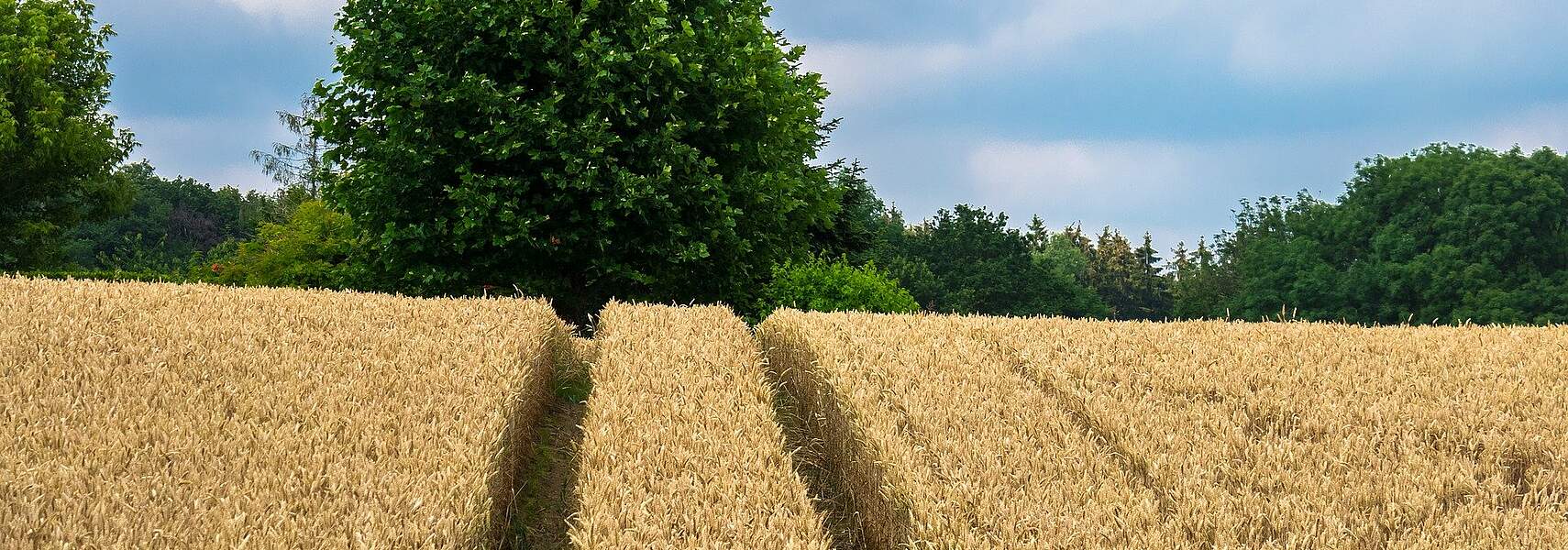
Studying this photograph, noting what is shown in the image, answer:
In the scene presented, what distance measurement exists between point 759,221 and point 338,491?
10940 millimetres

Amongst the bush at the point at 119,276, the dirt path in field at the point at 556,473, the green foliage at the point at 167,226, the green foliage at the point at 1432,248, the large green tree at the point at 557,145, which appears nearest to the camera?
the dirt path in field at the point at 556,473

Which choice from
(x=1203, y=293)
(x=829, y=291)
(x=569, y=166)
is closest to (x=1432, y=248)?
(x=1203, y=293)

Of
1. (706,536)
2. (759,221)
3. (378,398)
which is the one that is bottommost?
(706,536)

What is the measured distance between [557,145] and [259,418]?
7.95 meters

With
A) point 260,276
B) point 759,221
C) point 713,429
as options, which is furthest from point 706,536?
point 260,276

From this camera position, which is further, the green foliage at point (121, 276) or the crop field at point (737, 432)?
the green foliage at point (121, 276)

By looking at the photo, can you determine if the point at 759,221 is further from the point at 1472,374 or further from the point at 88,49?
the point at 88,49

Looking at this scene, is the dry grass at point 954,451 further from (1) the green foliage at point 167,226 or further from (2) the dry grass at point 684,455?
(1) the green foliage at point 167,226

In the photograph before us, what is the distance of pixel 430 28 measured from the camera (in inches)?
581

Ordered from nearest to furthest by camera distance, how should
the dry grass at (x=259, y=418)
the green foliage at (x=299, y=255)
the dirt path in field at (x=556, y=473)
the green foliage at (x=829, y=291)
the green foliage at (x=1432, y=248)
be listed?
the dry grass at (x=259, y=418), the dirt path in field at (x=556, y=473), the green foliage at (x=829, y=291), the green foliage at (x=299, y=255), the green foliage at (x=1432, y=248)

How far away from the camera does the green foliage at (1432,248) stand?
4762 centimetres

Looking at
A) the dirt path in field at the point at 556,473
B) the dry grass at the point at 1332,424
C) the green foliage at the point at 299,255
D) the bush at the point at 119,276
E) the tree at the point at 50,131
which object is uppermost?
the tree at the point at 50,131

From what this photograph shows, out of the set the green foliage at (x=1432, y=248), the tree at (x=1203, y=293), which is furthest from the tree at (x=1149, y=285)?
the green foliage at (x=1432, y=248)

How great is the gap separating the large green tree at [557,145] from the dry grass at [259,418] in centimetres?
465
